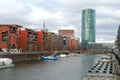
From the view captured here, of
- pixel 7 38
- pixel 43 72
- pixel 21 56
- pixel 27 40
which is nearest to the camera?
pixel 43 72

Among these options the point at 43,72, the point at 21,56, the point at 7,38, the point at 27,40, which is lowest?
the point at 43,72

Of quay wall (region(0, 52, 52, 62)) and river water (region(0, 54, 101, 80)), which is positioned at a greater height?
quay wall (region(0, 52, 52, 62))

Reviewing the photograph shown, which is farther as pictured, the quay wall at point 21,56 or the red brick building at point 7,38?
the red brick building at point 7,38

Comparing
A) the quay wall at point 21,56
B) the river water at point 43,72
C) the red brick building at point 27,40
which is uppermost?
the red brick building at point 27,40

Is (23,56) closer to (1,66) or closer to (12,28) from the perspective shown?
(12,28)

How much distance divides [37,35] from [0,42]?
1945 inches

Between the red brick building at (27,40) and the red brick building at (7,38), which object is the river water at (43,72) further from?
the red brick building at (27,40)

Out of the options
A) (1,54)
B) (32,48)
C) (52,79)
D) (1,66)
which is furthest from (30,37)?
(52,79)

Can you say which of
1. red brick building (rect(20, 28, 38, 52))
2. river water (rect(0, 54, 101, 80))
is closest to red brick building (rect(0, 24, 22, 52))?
red brick building (rect(20, 28, 38, 52))

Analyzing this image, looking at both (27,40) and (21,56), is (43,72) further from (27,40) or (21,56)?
(27,40)

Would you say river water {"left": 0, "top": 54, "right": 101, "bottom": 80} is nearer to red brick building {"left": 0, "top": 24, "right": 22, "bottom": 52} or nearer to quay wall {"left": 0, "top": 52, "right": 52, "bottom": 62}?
quay wall {"left": 0, "top": 52, "right": 52, "bottom": 62}

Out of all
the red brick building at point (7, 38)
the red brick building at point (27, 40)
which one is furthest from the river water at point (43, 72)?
the red brick building at point (27, 40)

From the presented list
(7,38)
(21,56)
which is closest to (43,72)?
(21,56)

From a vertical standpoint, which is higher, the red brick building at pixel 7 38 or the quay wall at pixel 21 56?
the red brick building at pixel 7 38
